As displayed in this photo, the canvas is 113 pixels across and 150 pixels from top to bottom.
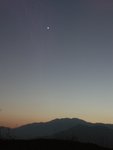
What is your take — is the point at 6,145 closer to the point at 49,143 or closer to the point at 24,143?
the point at 24,143

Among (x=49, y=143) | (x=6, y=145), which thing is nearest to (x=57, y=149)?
(x=49, y=143)

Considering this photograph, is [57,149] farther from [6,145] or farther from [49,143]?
[6,145]

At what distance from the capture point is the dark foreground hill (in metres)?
49.6

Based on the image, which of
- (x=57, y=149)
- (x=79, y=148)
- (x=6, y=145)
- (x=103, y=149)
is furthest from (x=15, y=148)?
(x=103, y=149)

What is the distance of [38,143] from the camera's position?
53.0 meters

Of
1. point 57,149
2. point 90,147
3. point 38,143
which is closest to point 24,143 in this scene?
point 38,143

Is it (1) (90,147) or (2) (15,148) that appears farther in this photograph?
(1) (90,147)

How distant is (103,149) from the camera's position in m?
53.2

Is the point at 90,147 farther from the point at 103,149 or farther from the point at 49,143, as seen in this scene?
the point at 49,143

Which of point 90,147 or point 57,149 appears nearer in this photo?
point 57,149

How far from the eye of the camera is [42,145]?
51.6m

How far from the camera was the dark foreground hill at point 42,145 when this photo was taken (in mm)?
49572

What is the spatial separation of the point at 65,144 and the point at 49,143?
2.67m

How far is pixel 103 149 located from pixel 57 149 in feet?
27.7
